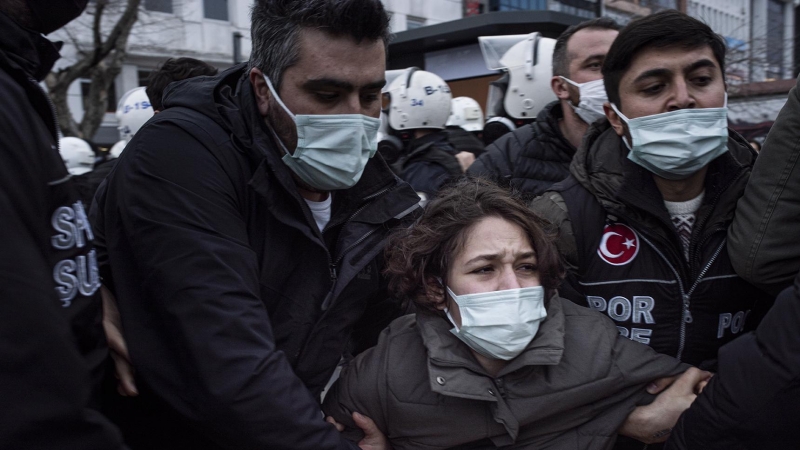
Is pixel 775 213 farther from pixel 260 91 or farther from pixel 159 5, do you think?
pixel 159 5

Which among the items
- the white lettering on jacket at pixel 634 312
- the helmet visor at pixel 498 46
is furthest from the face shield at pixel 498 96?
the white lettering on jacket at pixel 634 312

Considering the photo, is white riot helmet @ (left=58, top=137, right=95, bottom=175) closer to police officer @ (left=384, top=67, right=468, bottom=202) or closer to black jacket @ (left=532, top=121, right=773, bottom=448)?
police officer @ (left=384, top=67, right=468, bottom=202)

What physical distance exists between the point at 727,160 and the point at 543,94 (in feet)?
9.35

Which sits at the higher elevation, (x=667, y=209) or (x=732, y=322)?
(x=667, y=209)

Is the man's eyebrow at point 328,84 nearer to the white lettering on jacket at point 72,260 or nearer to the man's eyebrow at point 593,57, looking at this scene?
the white lettering on jacket at point 72,260

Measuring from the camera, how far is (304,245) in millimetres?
2254

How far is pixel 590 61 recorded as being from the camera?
3922 mm

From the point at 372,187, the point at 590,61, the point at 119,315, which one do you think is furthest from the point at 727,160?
the point at 119,315

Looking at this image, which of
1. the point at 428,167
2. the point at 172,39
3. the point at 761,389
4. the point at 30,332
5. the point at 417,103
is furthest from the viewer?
the point at 172,39

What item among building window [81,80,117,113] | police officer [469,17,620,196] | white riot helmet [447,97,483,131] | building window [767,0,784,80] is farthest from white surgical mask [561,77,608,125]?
building window [81,80,117,113]

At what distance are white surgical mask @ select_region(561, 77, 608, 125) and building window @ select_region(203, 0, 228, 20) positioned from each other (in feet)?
66.7

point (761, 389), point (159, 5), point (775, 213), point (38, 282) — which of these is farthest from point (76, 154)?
point (159, 5)

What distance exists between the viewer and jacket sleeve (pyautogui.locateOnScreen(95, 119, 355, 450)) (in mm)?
1838

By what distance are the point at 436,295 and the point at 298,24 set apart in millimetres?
1006
